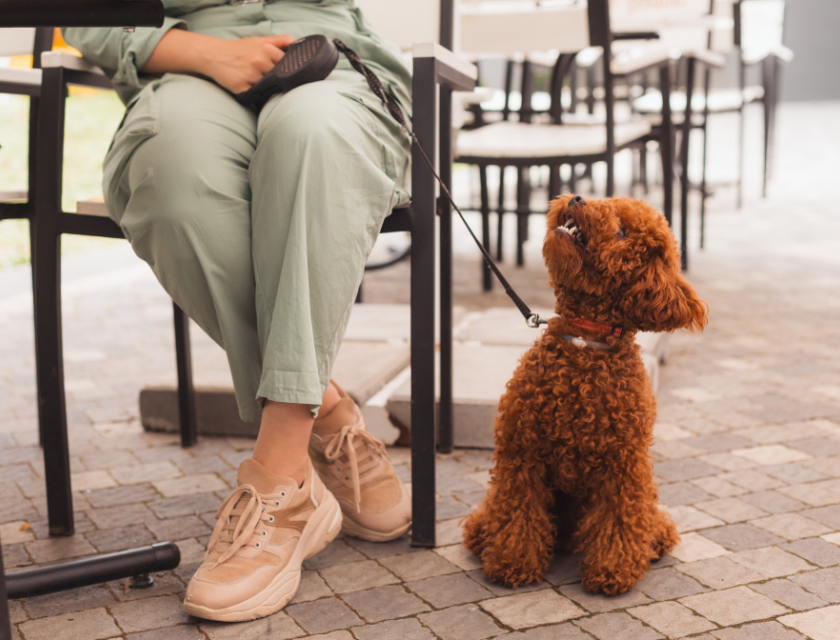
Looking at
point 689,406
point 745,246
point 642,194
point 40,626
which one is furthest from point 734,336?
point 642,194

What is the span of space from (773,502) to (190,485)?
1325 mm

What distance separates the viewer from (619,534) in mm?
1471

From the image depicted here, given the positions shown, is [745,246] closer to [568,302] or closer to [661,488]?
[661,488]

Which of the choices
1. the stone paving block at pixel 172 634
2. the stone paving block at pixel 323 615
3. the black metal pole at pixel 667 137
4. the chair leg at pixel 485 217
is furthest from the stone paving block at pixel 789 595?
the chair leg at pixel 485 217

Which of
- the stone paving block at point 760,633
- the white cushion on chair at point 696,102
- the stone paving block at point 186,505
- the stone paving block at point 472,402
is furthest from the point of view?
the white cushion on chair at point 696,102

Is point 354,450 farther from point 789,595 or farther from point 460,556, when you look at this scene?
point 789,595

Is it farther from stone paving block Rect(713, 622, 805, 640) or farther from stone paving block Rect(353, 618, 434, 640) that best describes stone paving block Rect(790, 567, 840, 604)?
stone paving block Rect(353, 618, 434, 640)

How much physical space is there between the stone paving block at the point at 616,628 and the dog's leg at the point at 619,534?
0.06 m

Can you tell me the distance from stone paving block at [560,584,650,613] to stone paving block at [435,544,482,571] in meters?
0.18

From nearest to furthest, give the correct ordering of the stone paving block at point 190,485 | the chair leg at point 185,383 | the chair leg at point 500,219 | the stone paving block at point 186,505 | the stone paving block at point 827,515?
the stone paving block at point 827,515, the stone paving block at point 186,505, the stone paving block at point 190,485, the chair leg at point 185,383, the chair leg at point 500,219

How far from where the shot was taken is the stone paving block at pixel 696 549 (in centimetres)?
162

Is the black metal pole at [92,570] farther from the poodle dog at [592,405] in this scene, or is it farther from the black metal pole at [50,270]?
the poodle dog at [592,405]

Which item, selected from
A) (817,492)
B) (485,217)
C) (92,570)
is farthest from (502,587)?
(485,217)

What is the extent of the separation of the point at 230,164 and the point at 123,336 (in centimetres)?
220
